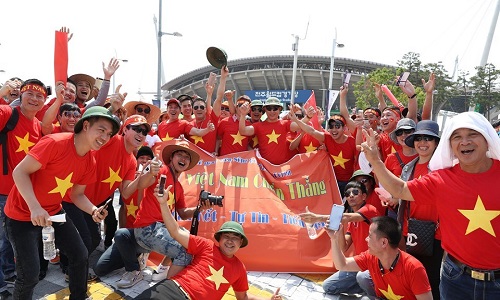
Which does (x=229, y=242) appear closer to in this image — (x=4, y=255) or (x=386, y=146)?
(x=4, y=255)

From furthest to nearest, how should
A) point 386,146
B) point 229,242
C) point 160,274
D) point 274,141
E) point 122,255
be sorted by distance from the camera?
point 274,141, point 386,146, point 160,274, point 122,255, point 229,242

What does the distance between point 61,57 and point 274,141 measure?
3241mm

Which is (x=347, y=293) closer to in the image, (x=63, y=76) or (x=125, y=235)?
(x=125, y=235)

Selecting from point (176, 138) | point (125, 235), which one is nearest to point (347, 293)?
point (125, 235)

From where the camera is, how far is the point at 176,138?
5.80 metres

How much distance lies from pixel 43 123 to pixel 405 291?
13.0ft

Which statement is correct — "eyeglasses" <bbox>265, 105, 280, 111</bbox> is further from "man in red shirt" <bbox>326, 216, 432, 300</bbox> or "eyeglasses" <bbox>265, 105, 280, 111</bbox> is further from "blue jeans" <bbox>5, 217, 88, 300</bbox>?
"blue jeans" <bbox>5, 217, 88, 300</bbox>

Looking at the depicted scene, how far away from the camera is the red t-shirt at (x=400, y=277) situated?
109 inches

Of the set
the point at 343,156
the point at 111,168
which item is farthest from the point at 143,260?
the point at 343,156

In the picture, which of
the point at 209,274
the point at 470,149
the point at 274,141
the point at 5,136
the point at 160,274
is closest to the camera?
the point at 470,149

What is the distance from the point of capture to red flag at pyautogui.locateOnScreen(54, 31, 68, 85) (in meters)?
4.16

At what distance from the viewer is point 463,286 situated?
2.30 metres

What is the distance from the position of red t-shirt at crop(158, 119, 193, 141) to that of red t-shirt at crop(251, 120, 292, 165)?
119 cm

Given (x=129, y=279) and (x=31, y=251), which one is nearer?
(x=31, y=251)
